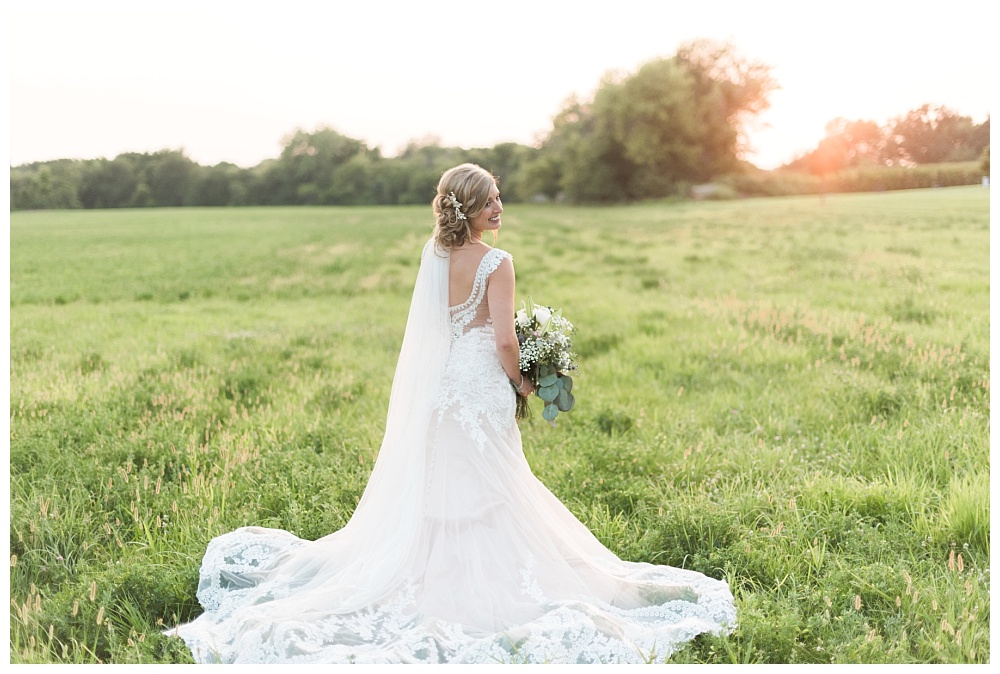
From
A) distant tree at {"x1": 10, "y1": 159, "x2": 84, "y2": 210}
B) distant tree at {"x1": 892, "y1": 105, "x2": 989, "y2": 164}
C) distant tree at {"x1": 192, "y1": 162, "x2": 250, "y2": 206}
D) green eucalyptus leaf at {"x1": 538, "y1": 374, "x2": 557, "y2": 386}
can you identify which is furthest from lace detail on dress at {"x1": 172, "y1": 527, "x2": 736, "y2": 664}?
distant tree at {"x1": 192, "y1": 162, "x2": 250, "y2": 206}

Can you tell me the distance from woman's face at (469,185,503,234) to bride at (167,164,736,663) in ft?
0.04

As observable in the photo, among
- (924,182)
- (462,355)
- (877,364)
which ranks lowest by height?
(877,364)

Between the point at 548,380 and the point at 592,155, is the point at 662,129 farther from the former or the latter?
the point at 548,380

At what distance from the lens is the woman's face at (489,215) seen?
187 inches

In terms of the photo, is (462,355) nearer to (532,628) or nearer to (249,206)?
(532,628)

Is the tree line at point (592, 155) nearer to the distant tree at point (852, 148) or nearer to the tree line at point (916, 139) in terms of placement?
the distant tree at point (852, 148)

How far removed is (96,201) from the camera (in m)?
26.2

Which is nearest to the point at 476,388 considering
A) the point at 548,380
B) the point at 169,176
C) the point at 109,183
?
the point at 548,380

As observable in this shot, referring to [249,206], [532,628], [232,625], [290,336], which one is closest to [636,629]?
[532,628]

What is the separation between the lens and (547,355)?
508 centimetres

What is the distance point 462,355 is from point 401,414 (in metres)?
0.63

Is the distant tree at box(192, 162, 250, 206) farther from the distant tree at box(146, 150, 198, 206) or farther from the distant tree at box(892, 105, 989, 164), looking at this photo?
the distant tree at box(892, 105, 989, 164)

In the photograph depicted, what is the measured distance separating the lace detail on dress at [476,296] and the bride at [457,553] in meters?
0.01

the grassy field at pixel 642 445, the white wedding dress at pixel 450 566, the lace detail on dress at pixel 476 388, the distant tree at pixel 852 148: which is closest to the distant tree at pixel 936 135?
the distant tree at pixel 852 148
